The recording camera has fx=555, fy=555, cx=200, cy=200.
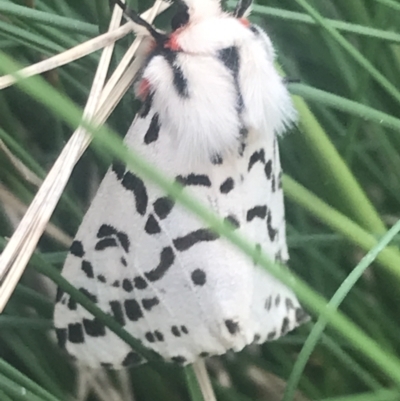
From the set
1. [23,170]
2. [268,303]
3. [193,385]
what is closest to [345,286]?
[268,303]

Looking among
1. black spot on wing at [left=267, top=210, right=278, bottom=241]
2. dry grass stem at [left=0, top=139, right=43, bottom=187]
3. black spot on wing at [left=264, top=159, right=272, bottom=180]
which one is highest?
dry grass stem at [left=0, top=139, right=43, bottom=187]

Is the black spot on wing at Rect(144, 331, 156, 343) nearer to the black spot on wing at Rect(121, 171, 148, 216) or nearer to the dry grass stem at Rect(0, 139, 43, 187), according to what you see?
the black spot on wing at Rect(121, 171, 148, 216)

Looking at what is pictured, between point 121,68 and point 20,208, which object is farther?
point 20,208

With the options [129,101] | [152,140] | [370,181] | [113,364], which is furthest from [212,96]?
[370,181]

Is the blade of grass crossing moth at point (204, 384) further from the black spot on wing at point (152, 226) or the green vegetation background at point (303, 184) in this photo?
the black spot on wing at point (152, 226)

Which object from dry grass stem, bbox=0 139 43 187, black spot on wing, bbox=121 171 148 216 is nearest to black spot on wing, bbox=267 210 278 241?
black spot on wing, bbox=121 171 148 216

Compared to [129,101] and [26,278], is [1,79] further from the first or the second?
[26,278]

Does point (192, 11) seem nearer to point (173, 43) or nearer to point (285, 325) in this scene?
point (173, 43)
